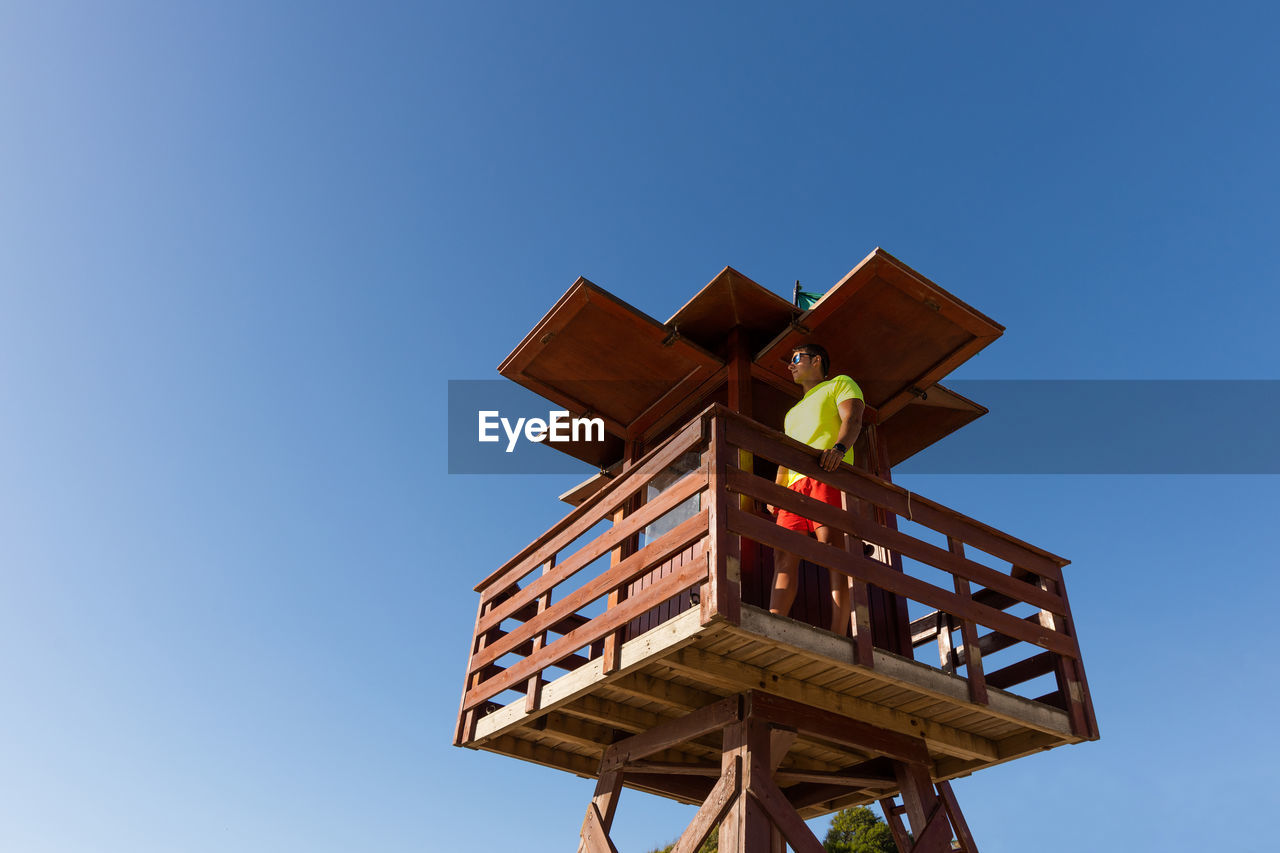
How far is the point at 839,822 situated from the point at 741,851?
75.1 feet

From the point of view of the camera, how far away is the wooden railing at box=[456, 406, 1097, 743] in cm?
581

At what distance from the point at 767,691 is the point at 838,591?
2.76 ft

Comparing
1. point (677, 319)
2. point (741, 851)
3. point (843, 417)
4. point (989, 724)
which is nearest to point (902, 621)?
point (989, 724)

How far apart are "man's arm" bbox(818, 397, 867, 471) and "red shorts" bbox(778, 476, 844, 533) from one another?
0.70ft

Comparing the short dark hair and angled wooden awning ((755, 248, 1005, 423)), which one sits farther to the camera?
angled wooden awning ((755, 248, 1005, 423))

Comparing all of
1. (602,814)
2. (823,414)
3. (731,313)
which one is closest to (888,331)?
(731,313)

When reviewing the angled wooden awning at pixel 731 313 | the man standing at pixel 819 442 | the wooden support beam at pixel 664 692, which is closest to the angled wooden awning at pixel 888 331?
the angled wooden awning at pixel 731 313

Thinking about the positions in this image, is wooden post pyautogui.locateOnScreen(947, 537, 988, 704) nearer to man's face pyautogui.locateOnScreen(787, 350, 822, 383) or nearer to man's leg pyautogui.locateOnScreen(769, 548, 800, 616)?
man's leg pyautogui.locateOnScreen(769, 548, 800, 616)

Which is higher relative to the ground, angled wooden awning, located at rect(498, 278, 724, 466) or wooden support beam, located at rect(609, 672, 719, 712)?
angled wooden awning, located at rect(498, 278, 724, 466)

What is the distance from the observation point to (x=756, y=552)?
7.23m

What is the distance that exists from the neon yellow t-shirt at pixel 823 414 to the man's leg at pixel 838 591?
0.57 m

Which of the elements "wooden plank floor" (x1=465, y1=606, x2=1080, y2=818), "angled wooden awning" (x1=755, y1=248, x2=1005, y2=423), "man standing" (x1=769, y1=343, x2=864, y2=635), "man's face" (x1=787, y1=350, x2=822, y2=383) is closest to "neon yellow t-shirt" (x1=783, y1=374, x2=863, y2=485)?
"man standing" (x1=769, y1=343, x2=864, y2=635)

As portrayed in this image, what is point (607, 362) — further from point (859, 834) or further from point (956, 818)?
point (859, 834)

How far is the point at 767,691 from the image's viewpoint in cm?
636
